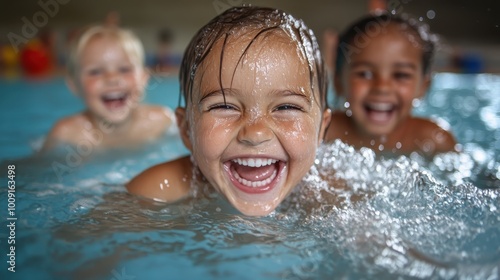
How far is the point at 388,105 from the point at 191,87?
137 cm

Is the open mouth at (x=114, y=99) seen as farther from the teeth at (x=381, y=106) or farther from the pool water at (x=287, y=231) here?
the teeth at (x=381, y=106)

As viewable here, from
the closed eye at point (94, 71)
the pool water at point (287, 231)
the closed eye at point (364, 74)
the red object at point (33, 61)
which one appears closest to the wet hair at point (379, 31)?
the closed eye at point (364, 74)

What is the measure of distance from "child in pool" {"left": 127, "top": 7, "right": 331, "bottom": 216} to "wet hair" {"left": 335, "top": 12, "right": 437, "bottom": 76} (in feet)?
3.58

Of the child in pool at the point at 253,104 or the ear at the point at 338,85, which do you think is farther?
the ear at the point at 338,85

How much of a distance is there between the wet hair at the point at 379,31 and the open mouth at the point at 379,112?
30cm

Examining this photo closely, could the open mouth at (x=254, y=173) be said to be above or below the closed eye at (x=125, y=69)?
below

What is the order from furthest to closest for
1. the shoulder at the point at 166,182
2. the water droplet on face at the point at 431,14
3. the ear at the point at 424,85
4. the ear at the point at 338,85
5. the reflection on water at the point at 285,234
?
the water droplet on face at the point at 431,14
the ear at the point at 338,85
the ear at the point at 424,85
the shoulder at the point at 166,182
the reflection on water at the point at 285,234

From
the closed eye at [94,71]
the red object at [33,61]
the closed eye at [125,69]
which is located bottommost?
the closed eye at [94,71]

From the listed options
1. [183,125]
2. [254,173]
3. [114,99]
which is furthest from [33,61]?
[254,173]

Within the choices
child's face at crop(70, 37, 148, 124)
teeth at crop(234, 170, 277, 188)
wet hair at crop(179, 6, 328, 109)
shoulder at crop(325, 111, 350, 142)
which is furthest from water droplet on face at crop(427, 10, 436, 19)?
teeth at crop(234, 170, 277, 188)

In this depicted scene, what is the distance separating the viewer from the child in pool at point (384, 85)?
270 centimetres

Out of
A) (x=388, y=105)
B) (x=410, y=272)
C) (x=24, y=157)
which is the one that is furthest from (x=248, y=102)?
(x=24, y=157)

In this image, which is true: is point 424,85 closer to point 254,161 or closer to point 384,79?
point 384,79

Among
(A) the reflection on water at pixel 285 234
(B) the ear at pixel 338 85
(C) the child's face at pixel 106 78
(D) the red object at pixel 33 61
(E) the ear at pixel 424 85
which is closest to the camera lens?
(A) the reflection on water at pixel 285 234
